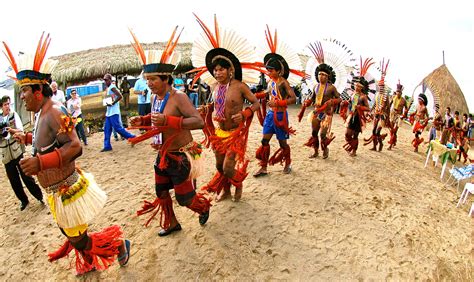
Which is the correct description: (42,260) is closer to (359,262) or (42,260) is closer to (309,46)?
(359,262)

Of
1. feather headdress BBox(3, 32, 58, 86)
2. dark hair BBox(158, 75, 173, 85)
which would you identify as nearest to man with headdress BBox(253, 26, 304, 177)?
dark hair BBox(158, 75, 173, 85)

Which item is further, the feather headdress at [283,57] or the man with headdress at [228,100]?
the feather headdress at [283,57]

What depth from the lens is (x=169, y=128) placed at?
118 inches

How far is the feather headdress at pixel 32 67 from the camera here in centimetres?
249

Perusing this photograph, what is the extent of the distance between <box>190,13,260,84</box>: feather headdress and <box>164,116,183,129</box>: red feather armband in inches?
46.9

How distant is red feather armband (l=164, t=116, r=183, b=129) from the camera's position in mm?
2808

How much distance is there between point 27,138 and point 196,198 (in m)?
1.70

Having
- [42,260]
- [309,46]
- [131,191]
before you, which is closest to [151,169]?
[131,191]

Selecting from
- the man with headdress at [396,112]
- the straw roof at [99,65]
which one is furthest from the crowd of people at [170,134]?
the straw roof at [99,65]

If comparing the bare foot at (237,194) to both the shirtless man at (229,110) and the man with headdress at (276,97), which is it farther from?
the man with headdress at (276,97)

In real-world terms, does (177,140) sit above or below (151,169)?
above

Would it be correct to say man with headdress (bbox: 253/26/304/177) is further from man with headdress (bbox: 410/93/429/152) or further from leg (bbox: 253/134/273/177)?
man with headdress (bbox: 410/93/429/152)

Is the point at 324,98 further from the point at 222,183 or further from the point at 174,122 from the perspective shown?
the point at 174,122

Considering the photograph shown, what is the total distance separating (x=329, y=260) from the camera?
3.31 m
